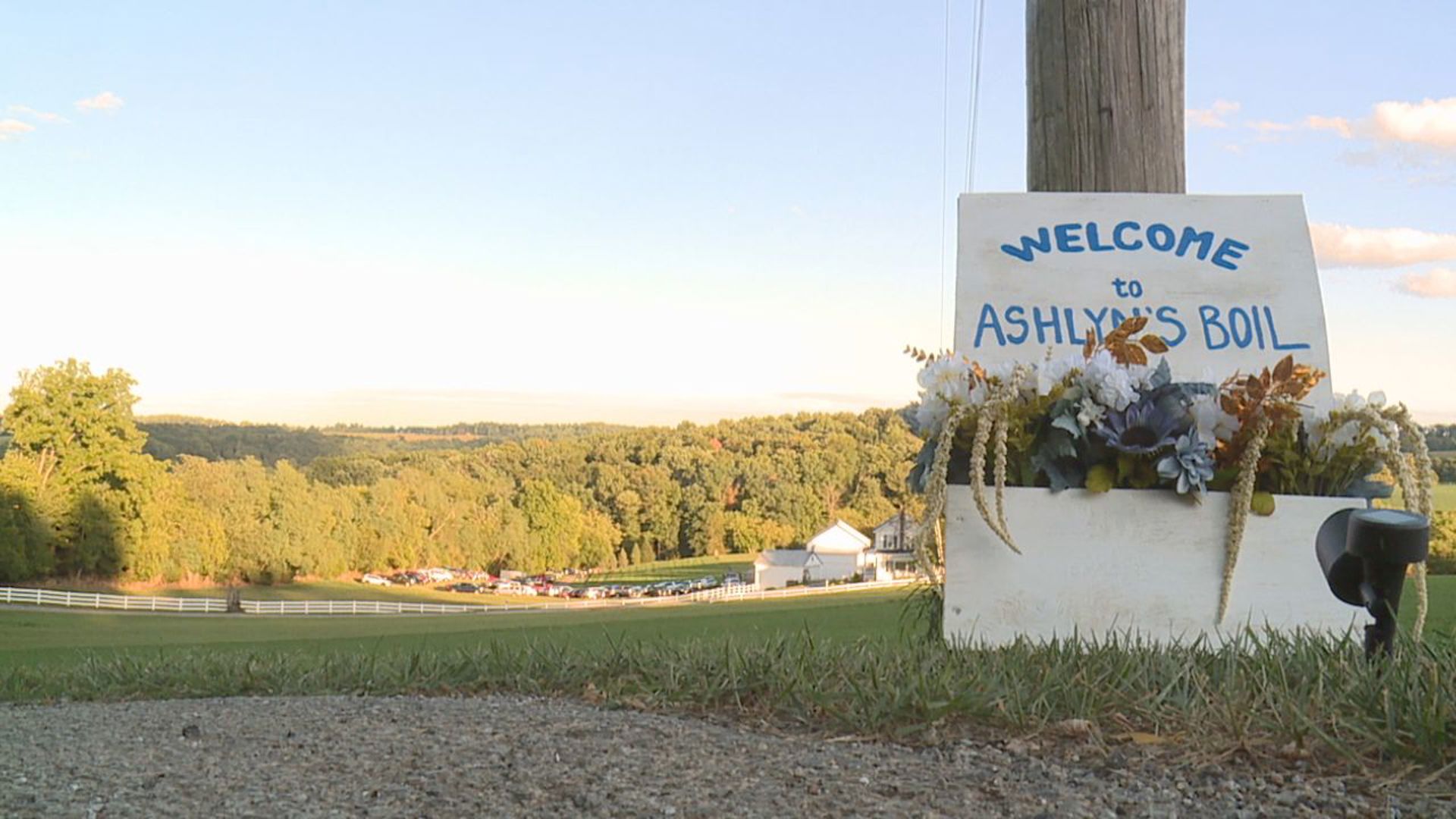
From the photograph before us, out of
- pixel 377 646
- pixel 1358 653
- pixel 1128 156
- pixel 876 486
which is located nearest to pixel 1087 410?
pixel 1358 653

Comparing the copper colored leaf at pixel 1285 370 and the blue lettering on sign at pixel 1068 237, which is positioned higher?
the blue lettering on sign at pixel 1068 237

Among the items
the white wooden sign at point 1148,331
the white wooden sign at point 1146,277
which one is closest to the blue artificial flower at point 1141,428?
the white wooden sign at point 1148,331

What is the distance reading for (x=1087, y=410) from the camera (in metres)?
3.28

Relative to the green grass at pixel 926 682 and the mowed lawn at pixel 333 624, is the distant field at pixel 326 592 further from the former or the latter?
the green grass at pixel 926 682

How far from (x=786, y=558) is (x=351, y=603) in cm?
655

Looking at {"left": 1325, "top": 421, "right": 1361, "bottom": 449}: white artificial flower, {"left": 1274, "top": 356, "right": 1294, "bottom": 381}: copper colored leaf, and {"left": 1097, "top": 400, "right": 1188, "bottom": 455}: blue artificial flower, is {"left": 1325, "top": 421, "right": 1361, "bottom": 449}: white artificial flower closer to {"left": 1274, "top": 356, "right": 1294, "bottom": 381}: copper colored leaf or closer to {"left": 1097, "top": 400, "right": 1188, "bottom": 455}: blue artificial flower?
{"left": 1274, "top": 356, "right": 1294, "bottom": 381}: copper colored leaf

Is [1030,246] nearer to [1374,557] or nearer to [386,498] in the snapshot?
[1374,557]

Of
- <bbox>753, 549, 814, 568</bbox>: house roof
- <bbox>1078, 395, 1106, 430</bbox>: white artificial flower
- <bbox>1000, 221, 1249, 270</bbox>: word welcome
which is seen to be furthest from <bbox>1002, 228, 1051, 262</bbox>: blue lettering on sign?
<bbox>753, 549, 814, 568</bbox>: house roof

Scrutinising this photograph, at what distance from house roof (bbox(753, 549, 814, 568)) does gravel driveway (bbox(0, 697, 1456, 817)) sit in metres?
15.8

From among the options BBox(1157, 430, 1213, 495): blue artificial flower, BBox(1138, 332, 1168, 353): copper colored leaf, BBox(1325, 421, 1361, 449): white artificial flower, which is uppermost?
BBox(1138, 332, 1168, 353): copper colored leaf

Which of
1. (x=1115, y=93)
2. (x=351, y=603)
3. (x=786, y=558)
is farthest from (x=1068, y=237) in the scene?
(x=786, y=558)

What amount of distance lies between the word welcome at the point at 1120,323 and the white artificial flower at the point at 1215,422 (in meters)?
0.56

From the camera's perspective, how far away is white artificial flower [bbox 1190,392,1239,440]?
3.27 m

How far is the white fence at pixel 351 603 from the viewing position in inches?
534
